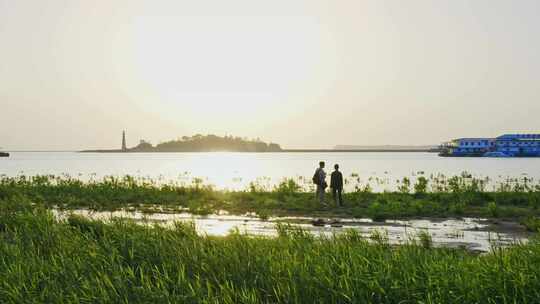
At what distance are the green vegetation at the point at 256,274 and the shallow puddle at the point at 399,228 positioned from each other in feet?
15.1

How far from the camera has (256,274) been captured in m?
8.53

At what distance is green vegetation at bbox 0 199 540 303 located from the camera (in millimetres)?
7500

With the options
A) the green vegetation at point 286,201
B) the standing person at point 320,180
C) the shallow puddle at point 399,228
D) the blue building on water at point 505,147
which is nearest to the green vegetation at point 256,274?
the shallow puddle at point 399,228

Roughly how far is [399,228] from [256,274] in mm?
10659

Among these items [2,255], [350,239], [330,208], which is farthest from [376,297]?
[330,208]

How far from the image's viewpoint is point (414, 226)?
61.4ft

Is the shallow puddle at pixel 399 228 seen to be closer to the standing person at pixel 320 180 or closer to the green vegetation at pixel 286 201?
the green vegetation at pixel 286 201

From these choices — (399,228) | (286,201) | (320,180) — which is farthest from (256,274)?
(286,201)

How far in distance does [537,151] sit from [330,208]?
163 metres

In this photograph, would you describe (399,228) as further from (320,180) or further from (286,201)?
(286,201)

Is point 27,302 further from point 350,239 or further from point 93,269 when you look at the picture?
point 350,239

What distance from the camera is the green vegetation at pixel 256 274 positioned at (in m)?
7.50

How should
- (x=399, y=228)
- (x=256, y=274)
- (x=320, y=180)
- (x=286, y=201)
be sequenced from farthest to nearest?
(x=286, y=201) → (x=320, y=180) → (x=399, y=228) → (x=256, y=274)

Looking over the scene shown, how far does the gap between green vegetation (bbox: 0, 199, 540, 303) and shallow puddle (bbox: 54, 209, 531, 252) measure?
4.61m
